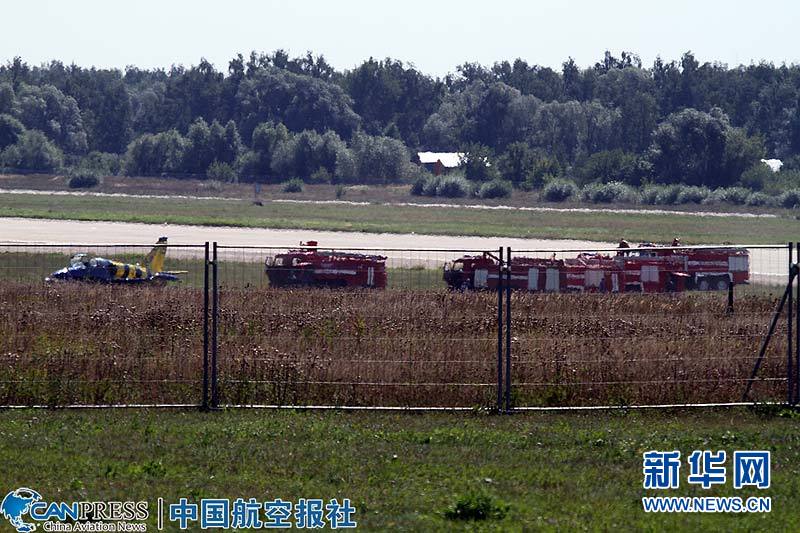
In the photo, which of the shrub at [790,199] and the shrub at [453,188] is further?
the shrub at [453,188]

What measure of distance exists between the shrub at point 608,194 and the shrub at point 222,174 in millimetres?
42965

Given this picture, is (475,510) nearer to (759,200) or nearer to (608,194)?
(759,200)

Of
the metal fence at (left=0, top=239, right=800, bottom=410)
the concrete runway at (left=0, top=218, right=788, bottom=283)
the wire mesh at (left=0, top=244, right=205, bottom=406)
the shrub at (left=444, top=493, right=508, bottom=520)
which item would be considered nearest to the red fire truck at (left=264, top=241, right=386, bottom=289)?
the wire mesh at (left=0, top=244, right=205, bottom=406)

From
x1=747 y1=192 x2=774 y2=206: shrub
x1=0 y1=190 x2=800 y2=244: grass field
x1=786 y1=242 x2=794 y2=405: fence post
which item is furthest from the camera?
x1=747 y1=192 x2=774 y2=206: shrub

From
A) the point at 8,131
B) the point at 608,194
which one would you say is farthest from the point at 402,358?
the point at 8,131

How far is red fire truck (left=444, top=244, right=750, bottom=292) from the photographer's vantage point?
17.0 metres

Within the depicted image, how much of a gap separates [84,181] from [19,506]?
11079 cm

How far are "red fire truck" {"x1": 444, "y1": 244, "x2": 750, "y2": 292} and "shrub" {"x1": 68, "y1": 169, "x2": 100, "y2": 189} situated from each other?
8969cm

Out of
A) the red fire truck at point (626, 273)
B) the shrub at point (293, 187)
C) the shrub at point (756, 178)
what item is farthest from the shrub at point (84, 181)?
the red fire truck at point (626, 273)

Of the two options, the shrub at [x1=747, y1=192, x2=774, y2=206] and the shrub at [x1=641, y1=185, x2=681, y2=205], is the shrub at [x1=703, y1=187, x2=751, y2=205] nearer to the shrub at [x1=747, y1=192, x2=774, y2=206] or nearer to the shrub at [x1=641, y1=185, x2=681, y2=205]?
the shrub at [x1=747, y1=192, x2=774, y2=206]

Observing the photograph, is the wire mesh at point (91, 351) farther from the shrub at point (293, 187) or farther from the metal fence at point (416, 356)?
the shrub at point (293, 187)

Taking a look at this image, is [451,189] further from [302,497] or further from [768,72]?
[302,497]

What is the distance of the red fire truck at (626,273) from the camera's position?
17031 mm

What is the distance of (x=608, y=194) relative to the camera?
101 meters
